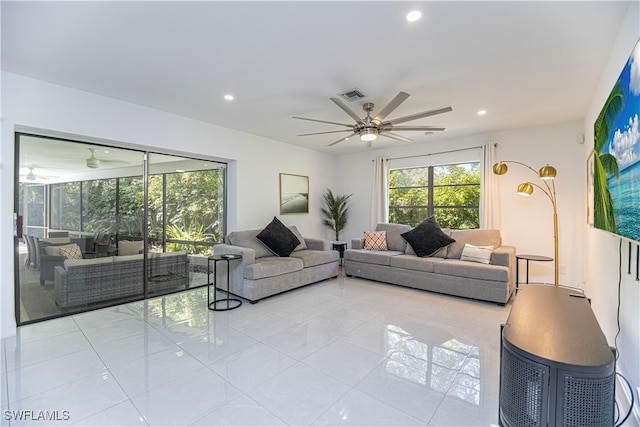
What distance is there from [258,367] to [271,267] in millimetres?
1829

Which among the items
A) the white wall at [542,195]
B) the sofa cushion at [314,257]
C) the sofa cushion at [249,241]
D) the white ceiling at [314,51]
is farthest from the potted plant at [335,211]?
the white ceiling at [314,51]

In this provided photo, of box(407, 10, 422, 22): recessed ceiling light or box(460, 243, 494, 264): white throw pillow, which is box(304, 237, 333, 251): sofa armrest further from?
box(407, 10, 422, 22): recessed ceiling light

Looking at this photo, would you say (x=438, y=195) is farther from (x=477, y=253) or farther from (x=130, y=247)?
(x=130, y=247)

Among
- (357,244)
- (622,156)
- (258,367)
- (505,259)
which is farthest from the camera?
(357,244)

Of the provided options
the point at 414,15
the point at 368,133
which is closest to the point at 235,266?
the point at 368,133

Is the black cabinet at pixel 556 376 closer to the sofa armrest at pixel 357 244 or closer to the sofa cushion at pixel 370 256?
the sofa cushion at pixel 370 256

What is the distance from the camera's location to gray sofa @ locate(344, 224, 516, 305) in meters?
3.91

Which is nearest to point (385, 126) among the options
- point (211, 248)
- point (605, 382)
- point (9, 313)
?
point (605, 382)

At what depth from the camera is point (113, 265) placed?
152 inches

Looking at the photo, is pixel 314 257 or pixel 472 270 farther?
pixel 314 257

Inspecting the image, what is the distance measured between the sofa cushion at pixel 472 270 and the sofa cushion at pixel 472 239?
518 millimetres

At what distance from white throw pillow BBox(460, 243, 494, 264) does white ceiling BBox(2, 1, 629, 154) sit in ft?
6.76

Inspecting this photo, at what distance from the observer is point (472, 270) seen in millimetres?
4035

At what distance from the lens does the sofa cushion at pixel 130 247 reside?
3959 millimetres
